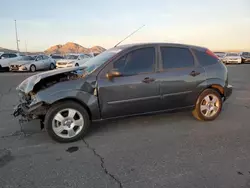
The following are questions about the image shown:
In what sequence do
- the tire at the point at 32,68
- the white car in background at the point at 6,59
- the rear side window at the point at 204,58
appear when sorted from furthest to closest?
1. the white car in background at the point at 6,59
2. the tire at the point at 32,68
3. the rear side window at the point at 204,58

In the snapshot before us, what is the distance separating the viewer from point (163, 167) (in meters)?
3.24

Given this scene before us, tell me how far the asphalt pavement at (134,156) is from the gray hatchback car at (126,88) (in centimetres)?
38

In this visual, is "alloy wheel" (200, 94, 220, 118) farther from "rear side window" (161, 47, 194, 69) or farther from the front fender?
the front fender

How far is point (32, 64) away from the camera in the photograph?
2048 centimetres

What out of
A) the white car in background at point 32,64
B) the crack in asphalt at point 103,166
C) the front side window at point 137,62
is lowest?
the crack in asphalt at point 103,166

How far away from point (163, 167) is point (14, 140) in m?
2.68

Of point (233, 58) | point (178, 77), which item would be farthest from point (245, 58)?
point (178, 77)

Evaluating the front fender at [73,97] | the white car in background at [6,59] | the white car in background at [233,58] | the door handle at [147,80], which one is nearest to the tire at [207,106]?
the door handle at [147,80]

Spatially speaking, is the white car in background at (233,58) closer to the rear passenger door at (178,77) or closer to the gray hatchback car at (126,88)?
the gray hatchback car at (126,88)

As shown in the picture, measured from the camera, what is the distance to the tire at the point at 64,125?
4008mm

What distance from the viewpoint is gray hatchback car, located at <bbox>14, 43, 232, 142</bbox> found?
4.07m

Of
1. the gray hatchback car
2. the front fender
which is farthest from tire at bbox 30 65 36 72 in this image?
the front fender

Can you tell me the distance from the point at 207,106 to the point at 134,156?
244 centimetres

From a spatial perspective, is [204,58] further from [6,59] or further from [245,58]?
[245,58]
